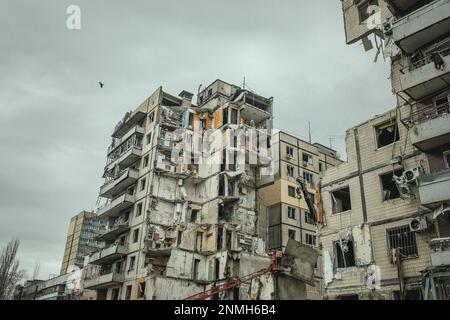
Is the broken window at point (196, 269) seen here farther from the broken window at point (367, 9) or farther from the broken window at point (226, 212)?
the broken window at point (367, 9)

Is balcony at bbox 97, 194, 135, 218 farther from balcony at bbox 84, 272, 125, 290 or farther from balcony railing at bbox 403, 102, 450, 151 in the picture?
balcony railing at bbox 403, 102, 450, 151

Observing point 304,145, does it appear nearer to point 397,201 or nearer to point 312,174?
point 312,174

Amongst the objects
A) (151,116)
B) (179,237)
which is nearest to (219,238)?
(179,237)

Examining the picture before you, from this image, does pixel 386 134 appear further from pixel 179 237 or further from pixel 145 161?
pixel 145 161

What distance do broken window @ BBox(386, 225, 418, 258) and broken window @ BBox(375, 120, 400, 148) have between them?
538cm

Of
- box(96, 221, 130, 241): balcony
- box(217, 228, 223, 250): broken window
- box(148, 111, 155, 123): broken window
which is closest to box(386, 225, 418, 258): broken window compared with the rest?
box(217, 228, 223, 250): broken window

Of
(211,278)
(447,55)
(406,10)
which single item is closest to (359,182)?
(447,55)

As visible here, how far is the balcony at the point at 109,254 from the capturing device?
44.1 meters

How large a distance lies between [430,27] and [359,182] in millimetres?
9206

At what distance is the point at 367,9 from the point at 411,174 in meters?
13.4

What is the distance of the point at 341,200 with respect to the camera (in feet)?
86.4

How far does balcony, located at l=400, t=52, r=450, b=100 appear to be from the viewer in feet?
69.5

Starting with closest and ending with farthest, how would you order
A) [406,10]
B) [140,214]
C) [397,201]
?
[397,201] < [406,10] < [140,214]

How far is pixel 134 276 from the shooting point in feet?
136
